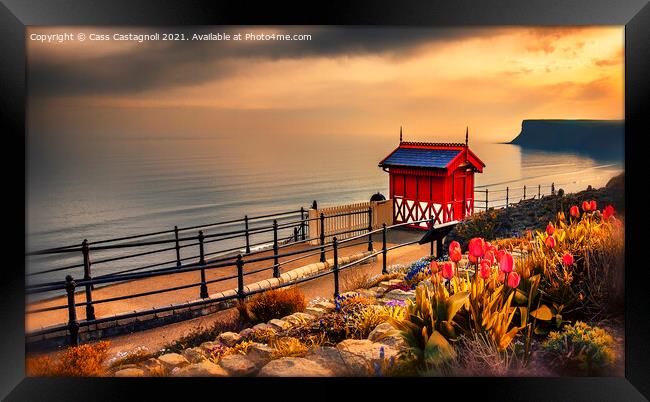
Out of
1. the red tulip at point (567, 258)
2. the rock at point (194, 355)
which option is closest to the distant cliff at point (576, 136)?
the red tulip at point (567, 258)

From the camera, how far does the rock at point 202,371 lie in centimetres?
568

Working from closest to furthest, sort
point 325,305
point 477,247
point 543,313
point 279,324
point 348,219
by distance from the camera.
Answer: point 477,247 < point 543,313 < point 279,324 < point 325,305 < point 348,219

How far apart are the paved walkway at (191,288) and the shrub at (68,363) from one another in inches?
14.0

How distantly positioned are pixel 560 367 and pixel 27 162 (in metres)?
5.95

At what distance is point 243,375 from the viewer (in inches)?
225

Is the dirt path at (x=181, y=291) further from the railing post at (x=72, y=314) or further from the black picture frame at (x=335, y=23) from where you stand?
the black picture frame at (x=335, y=23)

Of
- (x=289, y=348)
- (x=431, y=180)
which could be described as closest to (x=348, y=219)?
(x=431, y=180)

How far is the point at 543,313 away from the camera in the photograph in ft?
18.0

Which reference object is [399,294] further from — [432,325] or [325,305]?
[432,325]

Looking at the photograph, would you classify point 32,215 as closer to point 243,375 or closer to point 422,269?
point 243,375

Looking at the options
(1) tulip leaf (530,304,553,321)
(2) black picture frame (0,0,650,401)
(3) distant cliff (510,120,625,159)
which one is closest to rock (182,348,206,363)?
(2) black picture frame (0,0,650,401)

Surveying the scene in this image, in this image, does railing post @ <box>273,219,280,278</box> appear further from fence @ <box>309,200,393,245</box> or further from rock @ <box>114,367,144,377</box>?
rock @ <box>114,367,144,377</box>

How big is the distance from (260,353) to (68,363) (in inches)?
80.4
